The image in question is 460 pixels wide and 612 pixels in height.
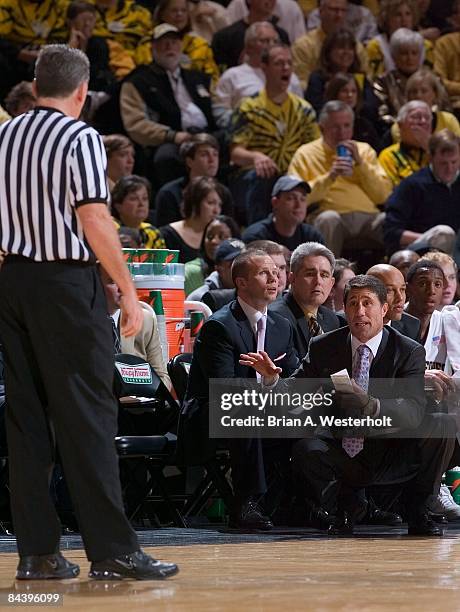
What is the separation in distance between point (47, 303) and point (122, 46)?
7800mm

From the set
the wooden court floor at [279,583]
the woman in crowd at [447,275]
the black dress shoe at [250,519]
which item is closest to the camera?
the wooden court floor at [279,583]

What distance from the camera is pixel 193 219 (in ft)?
29.6

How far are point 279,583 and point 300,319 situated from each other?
3.26 metres

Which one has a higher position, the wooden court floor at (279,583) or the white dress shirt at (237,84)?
the white dress shirt at (237,84)

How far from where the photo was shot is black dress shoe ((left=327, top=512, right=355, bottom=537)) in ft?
19.7

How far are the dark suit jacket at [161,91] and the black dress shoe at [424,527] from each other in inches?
215

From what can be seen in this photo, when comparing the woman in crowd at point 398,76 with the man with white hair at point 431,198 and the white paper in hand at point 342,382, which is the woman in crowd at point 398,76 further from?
the white paper in hand at point 342,382

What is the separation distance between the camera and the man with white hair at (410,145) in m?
10.2

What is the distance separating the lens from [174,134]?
33.9ft

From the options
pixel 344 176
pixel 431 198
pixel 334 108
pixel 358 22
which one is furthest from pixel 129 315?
pixel 358 22

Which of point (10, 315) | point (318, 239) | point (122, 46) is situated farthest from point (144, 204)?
point (10, 315)

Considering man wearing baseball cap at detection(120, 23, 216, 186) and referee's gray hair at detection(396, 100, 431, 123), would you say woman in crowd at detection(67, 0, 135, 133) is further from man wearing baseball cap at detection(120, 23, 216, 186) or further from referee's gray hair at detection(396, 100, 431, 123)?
referee's gray hair at detection(396, 100, 431, 123)

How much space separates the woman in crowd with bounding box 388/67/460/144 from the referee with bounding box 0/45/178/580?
23.9 feet

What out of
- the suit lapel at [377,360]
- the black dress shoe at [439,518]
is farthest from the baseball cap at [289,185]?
the black dress shoe at [439,518]
